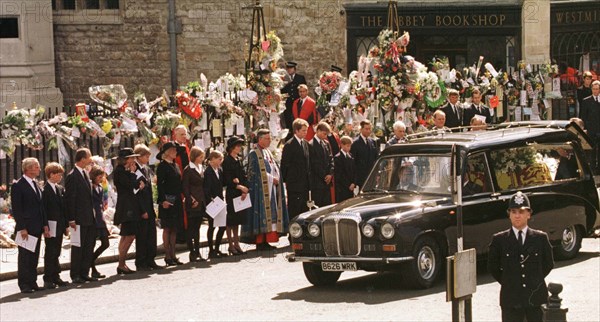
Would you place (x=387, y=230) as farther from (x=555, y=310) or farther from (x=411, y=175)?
(x=555, y=310)

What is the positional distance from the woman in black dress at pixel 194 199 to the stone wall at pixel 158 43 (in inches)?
575

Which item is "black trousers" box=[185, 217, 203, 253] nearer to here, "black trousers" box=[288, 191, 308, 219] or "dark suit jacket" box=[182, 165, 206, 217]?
"dark suit jacket" box=[182, 165, 206, 217]

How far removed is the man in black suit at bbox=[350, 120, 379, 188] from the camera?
21.7 meters

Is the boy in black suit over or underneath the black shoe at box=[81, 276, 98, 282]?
over

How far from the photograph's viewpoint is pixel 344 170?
21.5 m

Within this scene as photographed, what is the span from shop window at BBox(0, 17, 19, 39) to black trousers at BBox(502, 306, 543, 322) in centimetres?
2249

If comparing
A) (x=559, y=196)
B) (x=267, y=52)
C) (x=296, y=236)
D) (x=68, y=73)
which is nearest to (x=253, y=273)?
(x=296, y=236)

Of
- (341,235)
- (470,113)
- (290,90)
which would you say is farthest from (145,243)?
(290,90)

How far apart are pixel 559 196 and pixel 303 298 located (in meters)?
4.14

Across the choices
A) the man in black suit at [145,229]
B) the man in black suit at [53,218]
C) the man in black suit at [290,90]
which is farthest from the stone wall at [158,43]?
the man in black suit at [53,218]

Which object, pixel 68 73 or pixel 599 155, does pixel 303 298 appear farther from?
pixel 68 73

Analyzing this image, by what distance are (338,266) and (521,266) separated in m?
4.68

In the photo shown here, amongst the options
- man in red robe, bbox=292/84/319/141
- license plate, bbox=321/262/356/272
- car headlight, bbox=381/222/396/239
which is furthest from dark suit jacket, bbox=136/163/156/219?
man in red robe, bbox=292/84/319/141

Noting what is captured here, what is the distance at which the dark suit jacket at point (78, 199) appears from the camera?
17.7 meters
